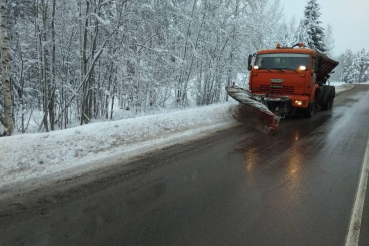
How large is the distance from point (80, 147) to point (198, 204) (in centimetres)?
271

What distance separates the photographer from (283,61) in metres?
10.0

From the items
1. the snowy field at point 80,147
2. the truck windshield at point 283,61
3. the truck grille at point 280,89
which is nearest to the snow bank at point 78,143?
the snowy field at point 80,147

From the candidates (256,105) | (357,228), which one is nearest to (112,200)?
(357,228)

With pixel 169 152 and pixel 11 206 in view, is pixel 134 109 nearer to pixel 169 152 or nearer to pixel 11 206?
pixel 169 152

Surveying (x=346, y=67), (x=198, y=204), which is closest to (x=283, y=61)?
(x=198, y=204)

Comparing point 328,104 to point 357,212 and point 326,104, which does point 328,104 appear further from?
point 357,212

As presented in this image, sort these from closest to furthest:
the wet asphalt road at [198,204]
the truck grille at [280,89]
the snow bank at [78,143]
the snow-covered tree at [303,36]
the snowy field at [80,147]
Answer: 1. the wet asphalt road at [198,204]
2. the snowy field at [80,147]
3. the snow bank at [78,143]
4. the truck grille at [280,89]
5. the snow-covered tree at [303,36]

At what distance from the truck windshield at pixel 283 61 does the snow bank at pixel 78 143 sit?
4.21 meters

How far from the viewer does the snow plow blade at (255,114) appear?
24.6 feet

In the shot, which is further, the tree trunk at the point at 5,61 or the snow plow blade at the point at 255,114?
the snow plow blade at the point at 255,114

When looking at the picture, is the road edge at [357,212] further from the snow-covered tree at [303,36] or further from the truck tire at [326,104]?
the snow-covered tree at [303,36]

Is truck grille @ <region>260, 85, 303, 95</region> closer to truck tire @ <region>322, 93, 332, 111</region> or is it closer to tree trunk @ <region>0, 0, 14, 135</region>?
truck tire @ <region>322, 93, 332, 111</region>

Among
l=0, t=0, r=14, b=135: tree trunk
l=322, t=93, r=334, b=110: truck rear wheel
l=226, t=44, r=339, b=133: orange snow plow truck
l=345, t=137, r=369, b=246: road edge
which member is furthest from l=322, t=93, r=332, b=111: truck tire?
l=0, t=0, r=14, b=135: tree trunk

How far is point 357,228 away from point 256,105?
5.09 metres
